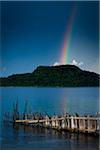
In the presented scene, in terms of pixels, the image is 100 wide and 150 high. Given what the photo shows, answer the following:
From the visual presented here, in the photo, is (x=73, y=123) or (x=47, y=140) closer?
(x=47, y=140)

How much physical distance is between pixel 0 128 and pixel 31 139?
2.78 m

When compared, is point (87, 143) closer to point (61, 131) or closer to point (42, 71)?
point (61, 131)

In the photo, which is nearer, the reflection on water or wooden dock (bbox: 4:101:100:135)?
the reflection on water

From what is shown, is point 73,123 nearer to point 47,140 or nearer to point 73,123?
point 73,123

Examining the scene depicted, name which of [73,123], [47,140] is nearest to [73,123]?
[73,123]

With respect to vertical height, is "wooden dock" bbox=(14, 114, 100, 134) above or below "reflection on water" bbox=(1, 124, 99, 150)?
above

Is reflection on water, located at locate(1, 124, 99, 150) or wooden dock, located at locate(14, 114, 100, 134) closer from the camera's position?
reflection on water, located at locate(1, 124, 99, 150)

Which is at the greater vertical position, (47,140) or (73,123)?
(73,123)

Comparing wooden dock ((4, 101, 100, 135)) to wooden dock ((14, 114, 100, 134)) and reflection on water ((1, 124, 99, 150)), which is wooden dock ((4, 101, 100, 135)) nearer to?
wooden dock ((14, 114, 100, 134))

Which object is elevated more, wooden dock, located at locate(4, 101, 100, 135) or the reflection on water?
Result: wooden dock, located at locate(4, 101, 100, 135)

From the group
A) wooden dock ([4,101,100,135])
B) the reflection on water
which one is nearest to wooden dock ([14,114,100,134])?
wooden dock ([4,101,100,135])

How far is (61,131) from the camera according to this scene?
12703mm

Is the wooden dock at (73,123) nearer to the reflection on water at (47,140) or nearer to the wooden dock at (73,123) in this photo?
the wooden dock at (73,123)

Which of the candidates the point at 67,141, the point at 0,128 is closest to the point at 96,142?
the point at 67,141
